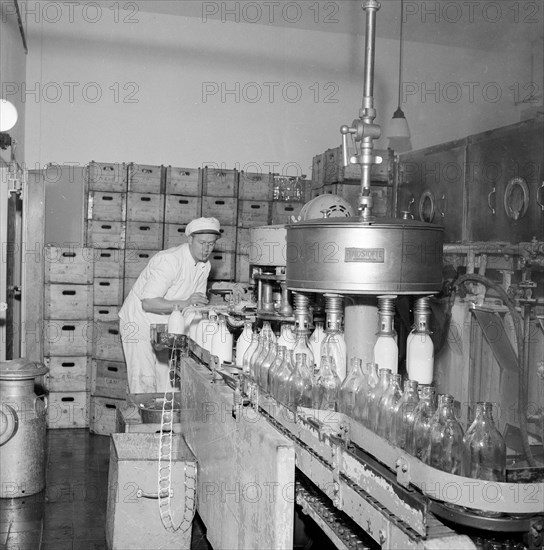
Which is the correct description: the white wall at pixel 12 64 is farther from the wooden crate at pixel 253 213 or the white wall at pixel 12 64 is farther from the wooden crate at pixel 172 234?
the wooden crate at pixel 253 213

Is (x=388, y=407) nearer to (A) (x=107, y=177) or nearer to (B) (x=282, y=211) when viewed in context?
(B) (x=282, y=211)

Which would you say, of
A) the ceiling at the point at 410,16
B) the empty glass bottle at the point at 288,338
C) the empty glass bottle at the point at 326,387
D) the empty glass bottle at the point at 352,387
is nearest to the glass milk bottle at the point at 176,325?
the empty glass bottle at the point at 288,338

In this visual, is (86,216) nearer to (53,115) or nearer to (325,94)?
(53,115)

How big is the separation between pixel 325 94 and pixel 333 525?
620 cm

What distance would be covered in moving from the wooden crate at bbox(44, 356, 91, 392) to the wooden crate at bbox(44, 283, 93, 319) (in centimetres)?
38

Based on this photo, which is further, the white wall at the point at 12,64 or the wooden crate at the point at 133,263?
A: the wooden crate at the point at 133,263

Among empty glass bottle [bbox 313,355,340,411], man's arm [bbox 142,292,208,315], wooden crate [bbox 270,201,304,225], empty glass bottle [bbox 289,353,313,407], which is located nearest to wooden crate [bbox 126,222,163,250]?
wooden crate [bbox 270,201,304,225]

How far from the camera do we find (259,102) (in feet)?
24.5

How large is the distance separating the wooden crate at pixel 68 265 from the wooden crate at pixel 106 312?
25 cm

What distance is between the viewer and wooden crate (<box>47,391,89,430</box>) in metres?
6.30

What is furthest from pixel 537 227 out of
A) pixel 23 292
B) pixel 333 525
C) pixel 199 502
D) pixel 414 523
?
pixel 23 292

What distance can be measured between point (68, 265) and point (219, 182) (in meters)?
1.52

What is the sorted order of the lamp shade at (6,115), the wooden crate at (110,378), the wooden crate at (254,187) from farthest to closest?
the wooden crate at (254,187)
the wooden crate at (110,378)
the lamp shade at (6,115)

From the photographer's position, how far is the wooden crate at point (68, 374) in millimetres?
6277
